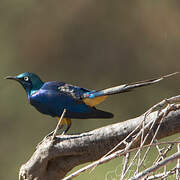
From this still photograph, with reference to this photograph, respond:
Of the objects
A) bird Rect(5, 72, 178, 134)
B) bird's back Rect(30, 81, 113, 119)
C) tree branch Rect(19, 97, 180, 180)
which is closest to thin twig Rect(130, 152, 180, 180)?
tree branch Rect(19, 97, 180, 180)

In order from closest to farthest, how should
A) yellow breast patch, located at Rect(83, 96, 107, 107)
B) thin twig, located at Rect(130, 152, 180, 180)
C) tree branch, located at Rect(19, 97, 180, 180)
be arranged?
1. thin twig, located at Rect(130, 152, 180, 180)
2. tree branch, located at Rect(19, 97, 180, 180)
3. yellow breast patch, located at Rect(83, 96, 107, 107)

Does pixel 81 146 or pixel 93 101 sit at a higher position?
pixel 93 101

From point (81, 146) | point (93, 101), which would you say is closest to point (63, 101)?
point (93, 101)

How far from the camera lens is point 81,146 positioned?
5.84ft

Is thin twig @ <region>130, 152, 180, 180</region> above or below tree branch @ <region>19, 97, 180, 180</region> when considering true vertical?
above

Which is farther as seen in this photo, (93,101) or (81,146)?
(93,101)

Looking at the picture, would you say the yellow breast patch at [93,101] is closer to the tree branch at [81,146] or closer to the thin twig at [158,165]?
the tree branch at [81,146]

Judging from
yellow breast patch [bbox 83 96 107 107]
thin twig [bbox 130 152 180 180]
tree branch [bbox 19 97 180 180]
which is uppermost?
yellow breast patch [bbox 83 96 107 107]

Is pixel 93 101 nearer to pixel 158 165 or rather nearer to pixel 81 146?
pixel 81 146

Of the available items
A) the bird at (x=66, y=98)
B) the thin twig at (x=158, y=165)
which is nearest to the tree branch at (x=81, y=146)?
the bird at (x=66, y=98)

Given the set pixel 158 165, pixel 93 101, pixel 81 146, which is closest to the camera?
pixel 158 165

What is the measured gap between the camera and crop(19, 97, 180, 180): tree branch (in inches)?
66.5

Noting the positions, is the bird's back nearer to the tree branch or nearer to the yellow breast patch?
the yellow breast patch

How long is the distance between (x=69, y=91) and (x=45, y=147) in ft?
1.64
